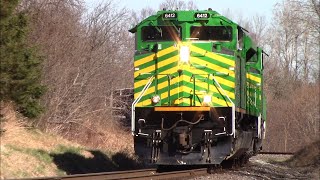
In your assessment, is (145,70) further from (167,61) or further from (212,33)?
(212,33)

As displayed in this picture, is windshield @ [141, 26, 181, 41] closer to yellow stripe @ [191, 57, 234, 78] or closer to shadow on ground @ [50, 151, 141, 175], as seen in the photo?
yellow stripe @ [191, 57, 234, 78]

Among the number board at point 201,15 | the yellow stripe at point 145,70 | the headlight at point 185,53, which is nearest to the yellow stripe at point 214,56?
the headlight at point 185,53

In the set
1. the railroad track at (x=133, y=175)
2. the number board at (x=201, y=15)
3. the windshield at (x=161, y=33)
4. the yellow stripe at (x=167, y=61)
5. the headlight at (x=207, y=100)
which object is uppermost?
the number board at (x=201, y=15)

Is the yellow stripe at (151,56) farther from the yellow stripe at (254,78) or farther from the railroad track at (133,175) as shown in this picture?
the yellow stripe at (254,78)

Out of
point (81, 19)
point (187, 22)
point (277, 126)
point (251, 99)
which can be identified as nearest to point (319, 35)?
point (277, 126)

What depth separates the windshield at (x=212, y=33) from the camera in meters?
13.3

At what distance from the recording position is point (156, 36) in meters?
13.4

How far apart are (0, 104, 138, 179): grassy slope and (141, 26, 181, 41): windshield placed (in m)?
3.65

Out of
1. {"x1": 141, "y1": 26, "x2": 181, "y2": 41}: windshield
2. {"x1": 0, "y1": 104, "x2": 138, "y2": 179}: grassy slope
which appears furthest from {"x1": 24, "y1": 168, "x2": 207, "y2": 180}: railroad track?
{"x1": 141, "y1": 26, "x2": 181, "y2": 41}: windshield

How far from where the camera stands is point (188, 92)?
506 inches

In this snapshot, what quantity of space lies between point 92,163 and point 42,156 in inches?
79.3

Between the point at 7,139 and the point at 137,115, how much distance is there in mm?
3606

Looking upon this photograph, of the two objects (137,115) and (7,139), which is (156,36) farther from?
(7,139)

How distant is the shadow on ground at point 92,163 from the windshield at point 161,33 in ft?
11.9
